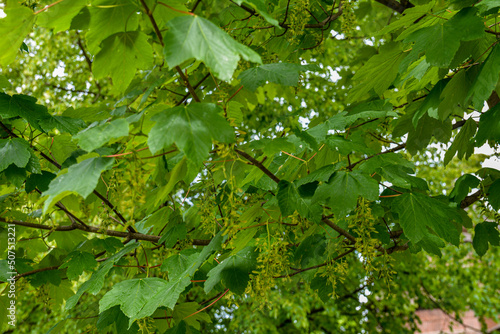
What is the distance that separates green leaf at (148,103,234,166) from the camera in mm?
958

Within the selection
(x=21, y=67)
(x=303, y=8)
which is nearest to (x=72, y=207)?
(x=303, y=8)

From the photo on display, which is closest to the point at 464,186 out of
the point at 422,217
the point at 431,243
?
the point at 431,243

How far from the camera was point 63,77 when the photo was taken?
598cm

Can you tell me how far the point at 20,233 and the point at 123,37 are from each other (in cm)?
150

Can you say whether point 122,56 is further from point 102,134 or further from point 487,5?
point 487,5

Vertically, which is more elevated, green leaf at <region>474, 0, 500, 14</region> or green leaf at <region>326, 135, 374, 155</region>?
green leaf at <region>474, 0, 500, 14</region>

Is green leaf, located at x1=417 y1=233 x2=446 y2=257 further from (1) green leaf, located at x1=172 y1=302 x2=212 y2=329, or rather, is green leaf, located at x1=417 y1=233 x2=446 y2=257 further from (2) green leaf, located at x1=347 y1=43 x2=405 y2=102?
(1) green leaf, located at x1=172 y1=302 x2=212 y2=329

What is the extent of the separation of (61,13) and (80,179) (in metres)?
0.46

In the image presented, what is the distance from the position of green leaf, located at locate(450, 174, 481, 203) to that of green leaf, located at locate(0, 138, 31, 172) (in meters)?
2.01

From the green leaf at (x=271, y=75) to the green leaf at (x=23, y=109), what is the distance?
3.22 ft

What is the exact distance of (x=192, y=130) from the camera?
3.21ft

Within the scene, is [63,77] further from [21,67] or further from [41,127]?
[41,127]

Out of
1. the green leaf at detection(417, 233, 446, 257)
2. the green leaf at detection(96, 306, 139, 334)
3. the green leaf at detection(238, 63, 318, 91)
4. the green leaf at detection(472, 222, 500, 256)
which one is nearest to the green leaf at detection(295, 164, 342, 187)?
the green leaf at detection(238, 63, 318, 91)

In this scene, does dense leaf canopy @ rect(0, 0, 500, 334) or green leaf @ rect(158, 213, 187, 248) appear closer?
dense leaf canopy @ rect(0, 0, 500, 334)
